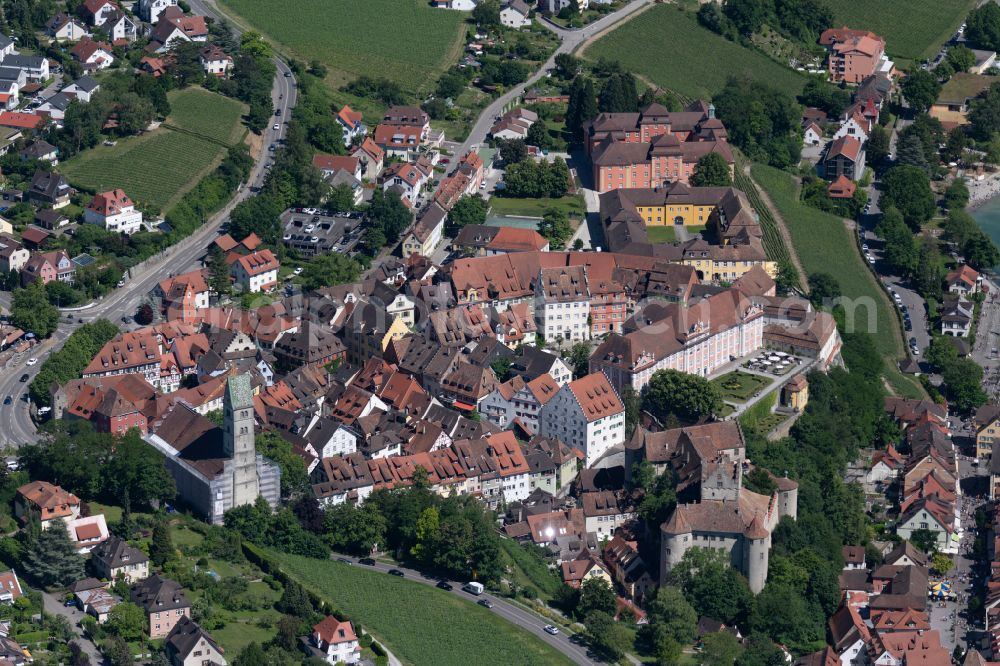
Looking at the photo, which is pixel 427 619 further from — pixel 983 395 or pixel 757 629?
pixel 983 395

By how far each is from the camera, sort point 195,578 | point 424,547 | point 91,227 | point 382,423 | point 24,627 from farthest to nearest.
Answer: point 91,227 → point 382,423 → point 424,547 → point 195,578 → point 24,627

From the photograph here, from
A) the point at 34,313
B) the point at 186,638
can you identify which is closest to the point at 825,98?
the point at 34,313

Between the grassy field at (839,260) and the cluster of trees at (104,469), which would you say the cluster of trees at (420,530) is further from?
the grassy field at (839,260)

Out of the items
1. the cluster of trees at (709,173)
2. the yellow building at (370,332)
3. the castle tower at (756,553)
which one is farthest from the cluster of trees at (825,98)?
the castle tower at (756,553)

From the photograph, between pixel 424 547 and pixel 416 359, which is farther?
pixel 416 359

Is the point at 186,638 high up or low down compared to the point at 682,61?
down

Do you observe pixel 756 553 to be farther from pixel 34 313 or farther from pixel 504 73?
pixel 504 73

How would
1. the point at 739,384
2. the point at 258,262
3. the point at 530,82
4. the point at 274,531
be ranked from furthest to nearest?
the point at 530,82 < the point at 258,262 < the point at 739,384 < the point at 274,531

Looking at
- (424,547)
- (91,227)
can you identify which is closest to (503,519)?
(424,547)
